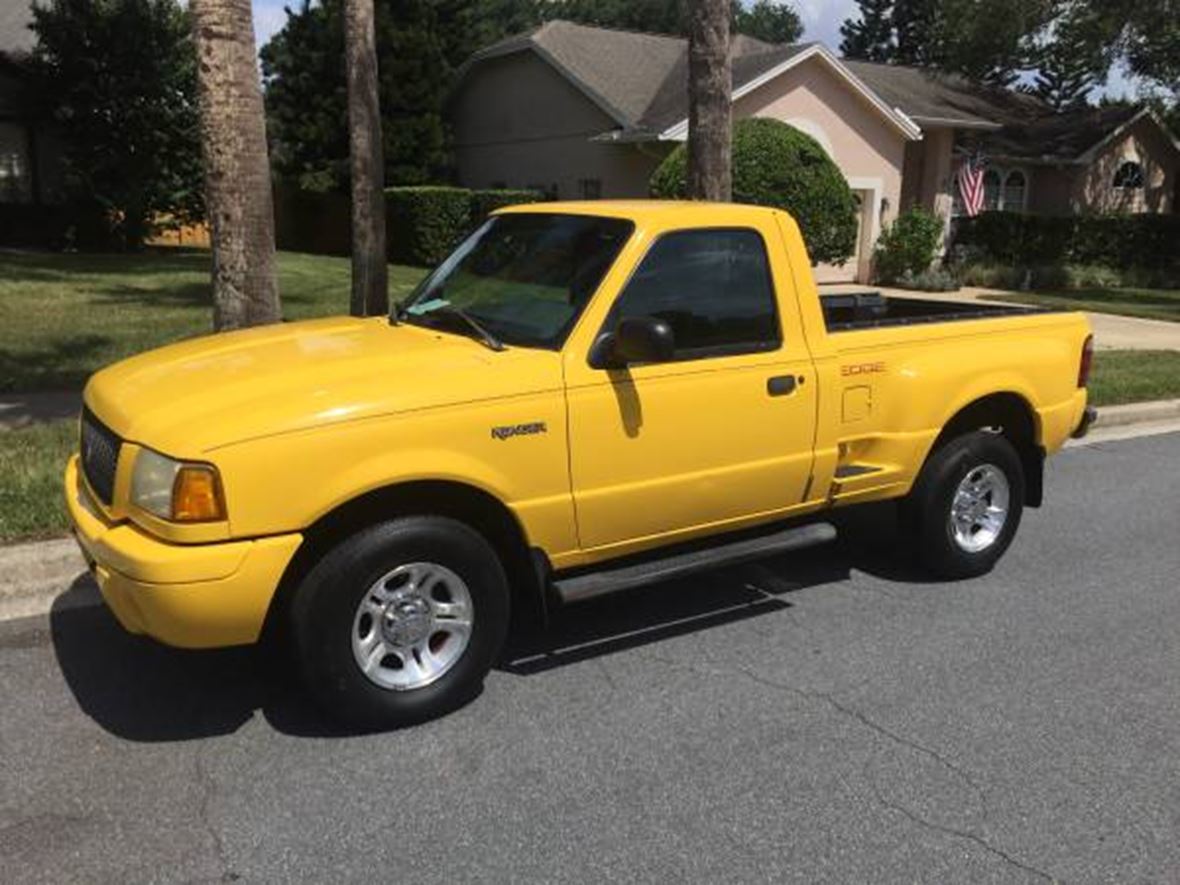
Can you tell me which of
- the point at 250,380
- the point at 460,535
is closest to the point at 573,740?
the point at 460,535

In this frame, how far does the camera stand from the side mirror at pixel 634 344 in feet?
13.6

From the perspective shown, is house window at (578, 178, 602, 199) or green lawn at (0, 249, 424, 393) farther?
house window at (578, 178, 602, 199)

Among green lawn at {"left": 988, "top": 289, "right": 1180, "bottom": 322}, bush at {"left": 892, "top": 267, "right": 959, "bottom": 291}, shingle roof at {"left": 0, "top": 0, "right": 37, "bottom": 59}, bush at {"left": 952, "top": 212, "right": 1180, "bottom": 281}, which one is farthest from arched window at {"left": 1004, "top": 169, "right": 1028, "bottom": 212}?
shingle roof at {"left": 0, "top": 0, "right": 37, "bottom": 59}

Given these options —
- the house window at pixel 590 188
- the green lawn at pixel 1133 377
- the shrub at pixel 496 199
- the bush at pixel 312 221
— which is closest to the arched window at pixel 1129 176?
the house window at pixel 590 188

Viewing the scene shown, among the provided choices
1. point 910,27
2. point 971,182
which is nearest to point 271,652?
point 971,182

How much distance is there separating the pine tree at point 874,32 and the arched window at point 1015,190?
4274cm

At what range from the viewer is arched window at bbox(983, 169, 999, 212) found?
28.9m

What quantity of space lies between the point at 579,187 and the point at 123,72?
9.59 m

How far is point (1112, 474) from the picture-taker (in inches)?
321

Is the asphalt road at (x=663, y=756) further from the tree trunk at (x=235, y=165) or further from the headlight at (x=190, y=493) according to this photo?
the tree trunk at (x=235, y=165)

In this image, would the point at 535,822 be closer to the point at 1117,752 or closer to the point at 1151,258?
the point at 1117,752

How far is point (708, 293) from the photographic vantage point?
4.75 m

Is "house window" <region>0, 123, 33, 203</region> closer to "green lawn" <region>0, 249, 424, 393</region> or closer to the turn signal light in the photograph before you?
"green lawn" <region>0, 249, 424, 393</region>

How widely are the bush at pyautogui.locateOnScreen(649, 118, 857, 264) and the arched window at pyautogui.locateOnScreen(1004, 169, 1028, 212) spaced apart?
42.3 ft
